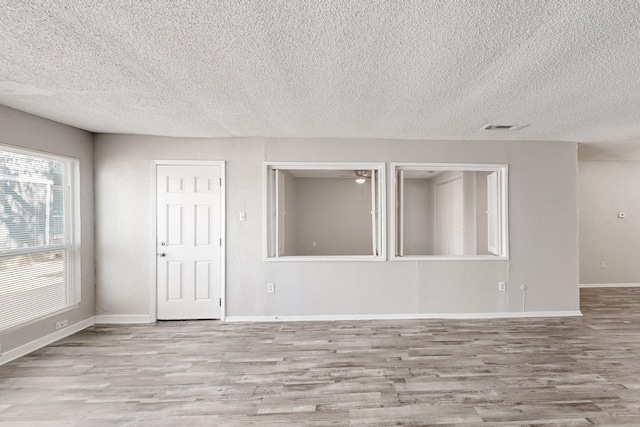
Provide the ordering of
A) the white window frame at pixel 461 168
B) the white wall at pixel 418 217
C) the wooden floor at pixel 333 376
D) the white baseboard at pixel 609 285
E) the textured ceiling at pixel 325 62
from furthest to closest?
the white wall at pixel 418 217
the white baseboard at pixel 609 285
the white window frame at pixel 461 168
the wooden floor at pixel 333 376
the textured ceiling at pixel 325 62

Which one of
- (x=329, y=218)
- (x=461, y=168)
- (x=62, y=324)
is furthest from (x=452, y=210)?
(x=62, y=324)

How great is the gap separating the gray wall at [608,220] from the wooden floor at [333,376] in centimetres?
237

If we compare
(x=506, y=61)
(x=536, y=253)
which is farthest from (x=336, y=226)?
(x=506, y=61)

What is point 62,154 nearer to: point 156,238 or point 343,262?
point 156,238

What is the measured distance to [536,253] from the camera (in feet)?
13.3

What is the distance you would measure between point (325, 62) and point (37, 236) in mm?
3526

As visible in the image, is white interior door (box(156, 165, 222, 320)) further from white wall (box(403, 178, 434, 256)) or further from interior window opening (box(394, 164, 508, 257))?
A: white wall (box(403, 178, 434, 256))

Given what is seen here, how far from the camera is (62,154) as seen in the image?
342cm

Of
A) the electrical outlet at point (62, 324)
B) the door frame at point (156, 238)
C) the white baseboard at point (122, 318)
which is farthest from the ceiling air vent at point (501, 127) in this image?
the electrical outlet at point (62, 324)

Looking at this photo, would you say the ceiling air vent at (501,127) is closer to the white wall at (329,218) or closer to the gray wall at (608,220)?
the gray wall at (608,220)

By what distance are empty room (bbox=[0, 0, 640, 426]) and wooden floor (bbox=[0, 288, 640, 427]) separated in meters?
0.02

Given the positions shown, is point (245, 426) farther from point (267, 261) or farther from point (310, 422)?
point (267, 261)

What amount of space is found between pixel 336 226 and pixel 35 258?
5634 millimetres

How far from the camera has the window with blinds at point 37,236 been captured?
2869 mm
